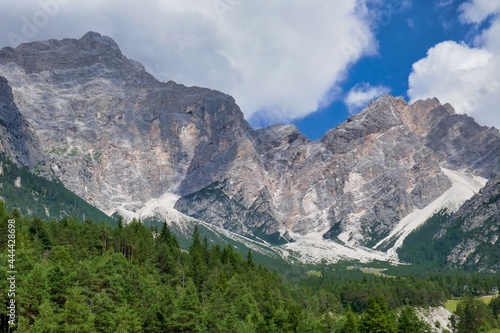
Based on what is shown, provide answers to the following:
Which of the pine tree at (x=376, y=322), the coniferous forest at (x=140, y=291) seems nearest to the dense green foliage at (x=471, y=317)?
the coniferous forest at (x=140, y=291)

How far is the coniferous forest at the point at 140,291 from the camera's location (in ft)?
218

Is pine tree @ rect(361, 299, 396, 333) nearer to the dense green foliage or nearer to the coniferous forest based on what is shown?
the coniferous forest

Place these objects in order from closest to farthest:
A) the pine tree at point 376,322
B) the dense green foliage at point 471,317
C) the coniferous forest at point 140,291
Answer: the coniferous forest at point 140,291 < the pine tree at point 376,322 < the dense green foliage at point 471,317

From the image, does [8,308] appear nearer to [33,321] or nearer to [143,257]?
[33,321]

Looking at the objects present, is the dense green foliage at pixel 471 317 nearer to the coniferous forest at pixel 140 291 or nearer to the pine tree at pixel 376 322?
the coniferous forest at pixel 140 291

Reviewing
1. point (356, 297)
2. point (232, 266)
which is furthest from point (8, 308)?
point (356, 297)

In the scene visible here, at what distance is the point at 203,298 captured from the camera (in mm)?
108125

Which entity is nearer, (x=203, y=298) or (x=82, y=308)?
(x=82, y=308)

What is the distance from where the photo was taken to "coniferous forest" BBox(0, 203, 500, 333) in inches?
2621

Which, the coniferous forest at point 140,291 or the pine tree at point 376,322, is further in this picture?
the pine tree at point 376,322

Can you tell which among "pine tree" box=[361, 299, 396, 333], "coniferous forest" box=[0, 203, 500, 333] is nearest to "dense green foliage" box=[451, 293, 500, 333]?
"coniferous forest" box=[0, 203, 500, 333]

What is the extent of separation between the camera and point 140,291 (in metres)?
88.4

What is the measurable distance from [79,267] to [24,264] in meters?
7.22

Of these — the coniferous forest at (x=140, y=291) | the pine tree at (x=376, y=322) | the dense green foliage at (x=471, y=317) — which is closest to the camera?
the coniferous forest at (x=140, y=291)
